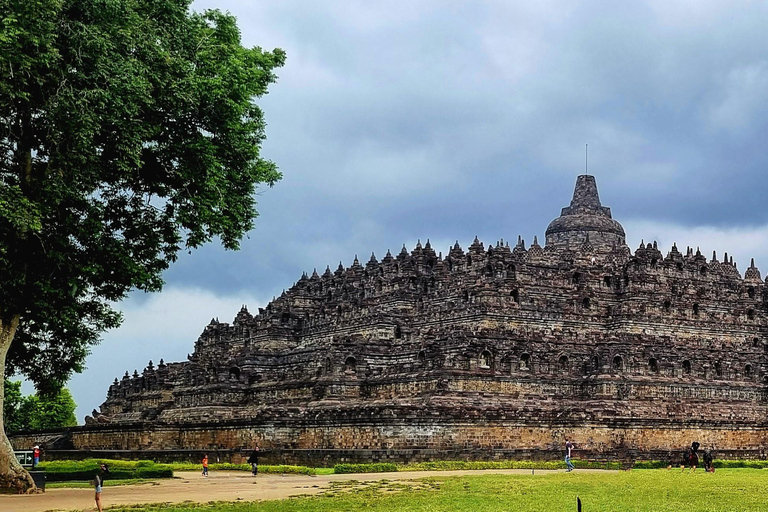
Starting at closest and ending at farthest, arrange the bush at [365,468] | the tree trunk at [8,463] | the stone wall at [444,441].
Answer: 1. the tree trunk at [8,463]
2. the bush at [365,468]
3. the stone wall at [444,441]

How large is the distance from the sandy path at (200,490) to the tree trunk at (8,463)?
79 cm

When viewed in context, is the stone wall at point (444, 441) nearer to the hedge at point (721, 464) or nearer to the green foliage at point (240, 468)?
the hedge at point (721, 464)

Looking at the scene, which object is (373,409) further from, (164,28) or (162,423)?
(164,28)

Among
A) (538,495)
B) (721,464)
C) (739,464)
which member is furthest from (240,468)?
(739,464)

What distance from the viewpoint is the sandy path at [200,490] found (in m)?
34.6

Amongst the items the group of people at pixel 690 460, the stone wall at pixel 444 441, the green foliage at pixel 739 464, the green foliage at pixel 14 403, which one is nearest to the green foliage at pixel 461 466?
the group of people at pixel 690 460

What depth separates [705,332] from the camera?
224 feet

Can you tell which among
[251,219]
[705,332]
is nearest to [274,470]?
[251,219]

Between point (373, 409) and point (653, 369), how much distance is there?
686 inches

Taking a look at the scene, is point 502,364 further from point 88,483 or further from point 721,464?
point 88,483

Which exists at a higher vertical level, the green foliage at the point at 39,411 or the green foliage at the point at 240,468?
the green foliage at the point at 39,411

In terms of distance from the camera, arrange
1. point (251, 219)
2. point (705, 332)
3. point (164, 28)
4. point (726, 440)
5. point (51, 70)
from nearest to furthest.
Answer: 1. point (51, 70)
2. point (164, 28)
3. point (251, 219)
4. point (726, 440)
5. point (705, 332)

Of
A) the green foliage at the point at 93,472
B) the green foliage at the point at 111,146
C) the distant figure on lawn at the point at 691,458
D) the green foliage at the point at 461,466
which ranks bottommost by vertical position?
the green foliage at the point at 93,472

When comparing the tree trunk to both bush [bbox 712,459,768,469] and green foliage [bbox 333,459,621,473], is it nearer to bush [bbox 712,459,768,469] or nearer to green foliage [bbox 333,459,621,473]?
green foliage [bbox 333,459,621,473]
